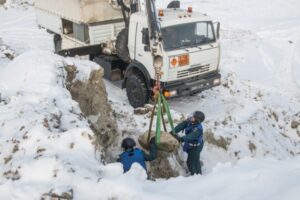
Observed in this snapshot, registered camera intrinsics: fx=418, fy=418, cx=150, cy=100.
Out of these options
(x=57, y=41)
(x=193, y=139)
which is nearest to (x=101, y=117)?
(x=193, y=139)

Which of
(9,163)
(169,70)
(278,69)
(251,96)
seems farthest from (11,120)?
(278,69)

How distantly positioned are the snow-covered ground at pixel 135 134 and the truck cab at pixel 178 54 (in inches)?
40.2

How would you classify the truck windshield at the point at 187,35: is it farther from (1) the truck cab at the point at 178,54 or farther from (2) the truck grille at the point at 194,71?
(2) the truck grille at the point at 194,71

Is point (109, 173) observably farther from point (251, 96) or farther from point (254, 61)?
point (254, 61)

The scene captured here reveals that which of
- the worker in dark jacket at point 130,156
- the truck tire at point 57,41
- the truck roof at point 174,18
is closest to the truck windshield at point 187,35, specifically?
the truck roof at point 174,18

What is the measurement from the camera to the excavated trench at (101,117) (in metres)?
8.44

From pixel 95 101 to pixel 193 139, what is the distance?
2247 millimetres

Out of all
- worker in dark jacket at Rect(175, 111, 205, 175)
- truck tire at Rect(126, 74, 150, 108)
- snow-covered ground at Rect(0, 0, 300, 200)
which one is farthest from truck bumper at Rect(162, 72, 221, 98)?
worker in dark jacket at Rect(175, 111, 205, 175)

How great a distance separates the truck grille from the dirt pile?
9.44 feet

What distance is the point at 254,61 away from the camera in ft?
61.2

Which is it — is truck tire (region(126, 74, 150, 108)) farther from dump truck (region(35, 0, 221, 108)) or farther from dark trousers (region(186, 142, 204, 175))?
dark trousers (region(186, 142, 204, 175))

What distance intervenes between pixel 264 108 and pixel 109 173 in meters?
8.44

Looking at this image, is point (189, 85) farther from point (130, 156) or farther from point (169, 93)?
point (130, 156)

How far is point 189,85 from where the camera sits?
1147cm
